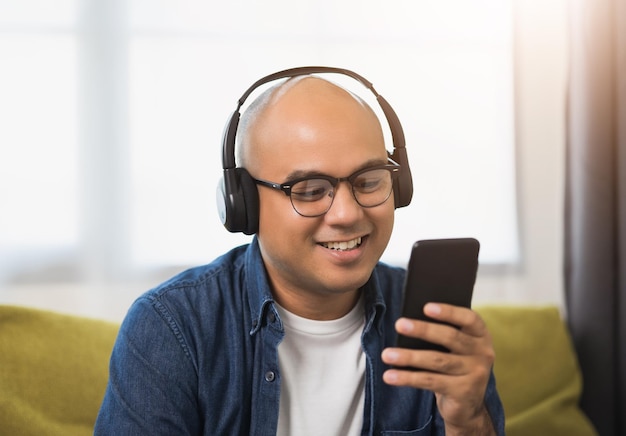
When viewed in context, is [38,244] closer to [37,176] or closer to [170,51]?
[37,176]

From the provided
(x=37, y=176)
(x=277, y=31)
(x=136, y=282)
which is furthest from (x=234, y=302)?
(x=277, y=31)

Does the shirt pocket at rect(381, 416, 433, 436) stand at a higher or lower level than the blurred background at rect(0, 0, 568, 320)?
lower

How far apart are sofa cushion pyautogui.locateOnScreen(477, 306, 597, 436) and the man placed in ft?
1.97

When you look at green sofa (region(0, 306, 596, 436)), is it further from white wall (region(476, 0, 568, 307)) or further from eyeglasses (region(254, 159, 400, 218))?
eyeglasses (region(254, 159, 400, 218))

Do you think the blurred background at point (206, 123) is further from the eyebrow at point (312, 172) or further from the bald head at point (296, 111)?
the eyebrow at point (312, 172)

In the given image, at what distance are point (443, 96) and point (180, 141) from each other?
0.76 meters

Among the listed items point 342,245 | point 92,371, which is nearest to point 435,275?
point 342,245

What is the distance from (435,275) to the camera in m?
1.16

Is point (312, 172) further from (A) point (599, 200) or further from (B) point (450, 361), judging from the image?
(A) point (599, 200)

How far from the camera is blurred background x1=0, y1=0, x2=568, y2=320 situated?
6.22 ft

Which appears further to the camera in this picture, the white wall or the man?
the white wall

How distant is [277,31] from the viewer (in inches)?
79.7

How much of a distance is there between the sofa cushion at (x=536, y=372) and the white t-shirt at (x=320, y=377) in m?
0.71

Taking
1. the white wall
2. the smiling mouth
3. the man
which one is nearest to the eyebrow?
the man
